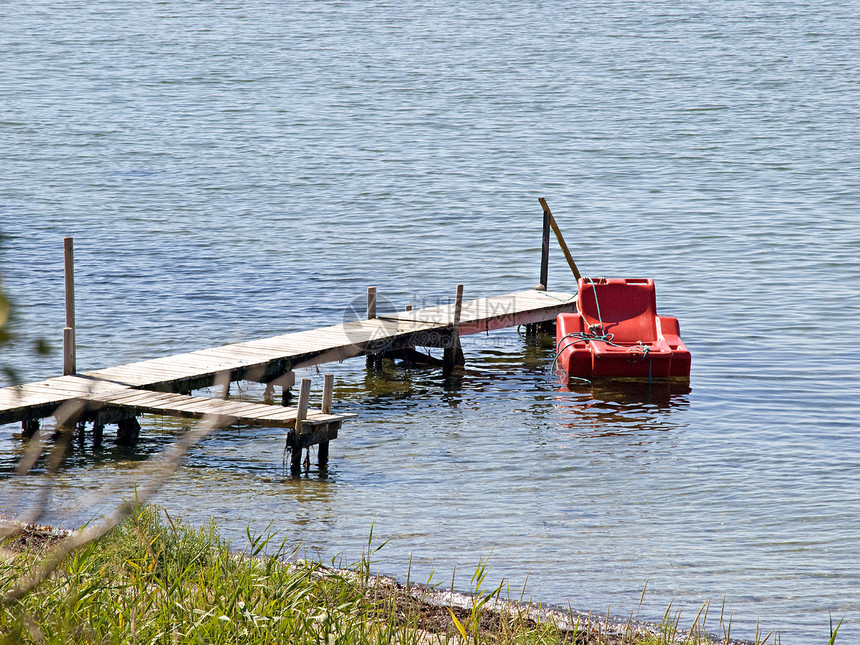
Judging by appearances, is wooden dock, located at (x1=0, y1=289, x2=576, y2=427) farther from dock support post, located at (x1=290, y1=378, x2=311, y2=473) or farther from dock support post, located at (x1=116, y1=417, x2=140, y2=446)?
dock support post, located at (x1=116, y1=417, x2=140, y2=446)

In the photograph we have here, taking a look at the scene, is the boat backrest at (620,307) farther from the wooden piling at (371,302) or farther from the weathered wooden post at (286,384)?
the weathered wooden post at (286,384)

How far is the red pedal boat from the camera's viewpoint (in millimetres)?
16797

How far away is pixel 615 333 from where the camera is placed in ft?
57.7

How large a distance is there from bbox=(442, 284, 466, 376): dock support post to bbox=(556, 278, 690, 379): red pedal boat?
1.68 m

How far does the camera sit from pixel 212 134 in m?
43.6

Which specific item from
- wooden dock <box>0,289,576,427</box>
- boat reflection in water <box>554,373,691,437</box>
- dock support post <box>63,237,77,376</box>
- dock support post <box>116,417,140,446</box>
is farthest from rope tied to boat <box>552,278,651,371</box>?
dock support post <box>63,237,77,376</box>

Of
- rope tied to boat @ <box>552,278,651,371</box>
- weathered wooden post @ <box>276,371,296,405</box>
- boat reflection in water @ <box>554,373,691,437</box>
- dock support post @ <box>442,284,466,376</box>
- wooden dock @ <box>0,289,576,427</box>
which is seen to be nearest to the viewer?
wooden dock @ <box>0,289,576,427</box>

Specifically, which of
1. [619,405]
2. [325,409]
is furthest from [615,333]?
[325,409]

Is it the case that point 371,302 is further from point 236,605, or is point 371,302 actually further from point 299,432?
point 236,605


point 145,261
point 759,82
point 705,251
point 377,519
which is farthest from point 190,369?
point 759,82

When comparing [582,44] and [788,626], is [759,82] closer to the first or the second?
[582,44]

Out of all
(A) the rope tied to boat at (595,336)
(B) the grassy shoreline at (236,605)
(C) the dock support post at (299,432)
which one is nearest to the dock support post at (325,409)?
(C) the dock support post at (299,432)

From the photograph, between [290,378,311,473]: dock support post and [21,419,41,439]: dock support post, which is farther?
[21,419,41,439]: dock support post

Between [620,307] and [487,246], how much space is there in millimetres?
11137
